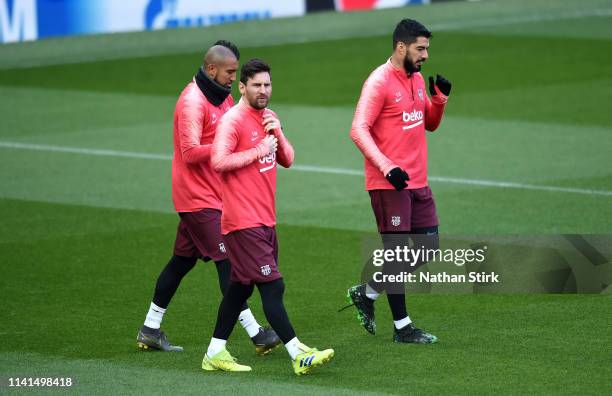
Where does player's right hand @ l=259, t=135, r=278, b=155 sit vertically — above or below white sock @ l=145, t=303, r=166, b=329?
above

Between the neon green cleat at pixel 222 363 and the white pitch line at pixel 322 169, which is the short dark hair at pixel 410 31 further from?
the white pitch line at pixel 322 169

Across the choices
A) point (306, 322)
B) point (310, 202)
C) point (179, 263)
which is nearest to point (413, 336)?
point (306, 322)

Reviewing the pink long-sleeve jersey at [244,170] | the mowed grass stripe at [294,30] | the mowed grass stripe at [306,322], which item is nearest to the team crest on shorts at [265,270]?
the pink long-sleeve jersey at [244,170]

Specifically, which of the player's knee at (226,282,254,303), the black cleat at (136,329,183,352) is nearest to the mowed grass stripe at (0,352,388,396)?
the black cleat at (136,329,183,352)

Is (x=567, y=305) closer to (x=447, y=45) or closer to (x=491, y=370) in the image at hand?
(x=491, y=370)

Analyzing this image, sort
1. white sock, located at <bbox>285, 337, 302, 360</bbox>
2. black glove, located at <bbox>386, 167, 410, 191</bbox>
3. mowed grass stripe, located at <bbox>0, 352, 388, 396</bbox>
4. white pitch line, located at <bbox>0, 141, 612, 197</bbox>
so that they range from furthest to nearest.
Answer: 1. white pitch line, located at <bbox>0, 141, 612, 197</bbox>
2. black glove, located at <bbox>386, 167, 410, 191</bbox>
3. white sock, located at <bbox>285, 337, 302, 360</bbox>
4. mowed grass stripe, located at <bbox>0, 352, 388, 396</bbox>

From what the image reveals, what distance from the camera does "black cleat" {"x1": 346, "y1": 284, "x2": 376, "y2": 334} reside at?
429 inches

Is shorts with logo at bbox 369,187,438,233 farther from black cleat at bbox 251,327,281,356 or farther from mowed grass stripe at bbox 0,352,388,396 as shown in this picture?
mowed grass stripe at bbox 0,352,388,396

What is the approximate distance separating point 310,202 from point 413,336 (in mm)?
5970

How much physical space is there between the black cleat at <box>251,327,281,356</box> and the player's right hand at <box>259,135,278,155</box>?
1.52 metres

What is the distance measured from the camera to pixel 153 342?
10656 millimetres

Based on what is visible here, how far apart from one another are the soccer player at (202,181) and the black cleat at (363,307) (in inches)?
29.8

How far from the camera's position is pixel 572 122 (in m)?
21.2

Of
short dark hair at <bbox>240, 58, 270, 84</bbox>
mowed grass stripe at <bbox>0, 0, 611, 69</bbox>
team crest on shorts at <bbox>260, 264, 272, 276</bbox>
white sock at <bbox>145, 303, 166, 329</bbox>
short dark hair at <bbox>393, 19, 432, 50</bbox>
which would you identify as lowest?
white sock at <bbox>145, 303, 166, 329</bbox>
